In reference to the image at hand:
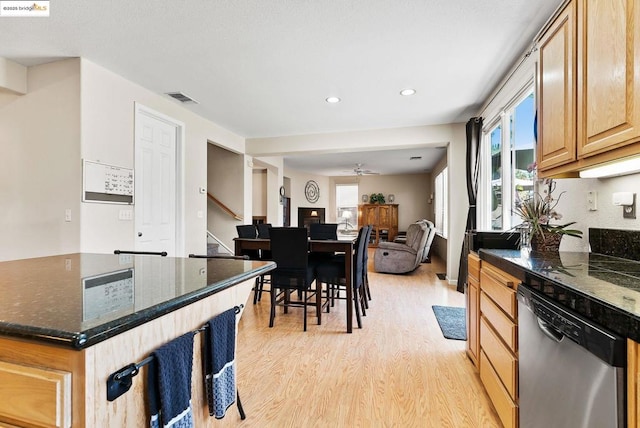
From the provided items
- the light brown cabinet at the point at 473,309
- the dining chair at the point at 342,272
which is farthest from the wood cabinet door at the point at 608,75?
the dining chair at the point at 342,272

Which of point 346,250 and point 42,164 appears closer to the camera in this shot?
point 42,164

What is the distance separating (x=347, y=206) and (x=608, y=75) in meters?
9.97

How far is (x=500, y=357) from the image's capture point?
1647 millimetres

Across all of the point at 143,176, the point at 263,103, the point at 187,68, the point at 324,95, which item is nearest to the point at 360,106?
the point at 324,95

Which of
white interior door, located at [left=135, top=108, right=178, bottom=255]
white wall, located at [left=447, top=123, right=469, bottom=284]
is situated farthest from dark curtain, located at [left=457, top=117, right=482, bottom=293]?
white interior door, located at [left=135, top=108, right=178, bottom=255]

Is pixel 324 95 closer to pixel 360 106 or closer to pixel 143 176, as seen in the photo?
pixel 360 106

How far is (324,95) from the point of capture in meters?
3.70

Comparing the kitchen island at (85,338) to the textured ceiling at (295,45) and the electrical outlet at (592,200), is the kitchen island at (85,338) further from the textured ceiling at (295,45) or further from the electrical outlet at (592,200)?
the electrical outlet at (592,200)

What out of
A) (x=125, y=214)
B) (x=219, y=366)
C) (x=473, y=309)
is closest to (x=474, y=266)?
(x=473, y=309)

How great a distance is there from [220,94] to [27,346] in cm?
347

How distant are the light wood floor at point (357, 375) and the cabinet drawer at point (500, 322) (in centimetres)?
54

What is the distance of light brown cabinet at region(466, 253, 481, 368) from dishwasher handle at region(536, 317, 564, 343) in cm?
98

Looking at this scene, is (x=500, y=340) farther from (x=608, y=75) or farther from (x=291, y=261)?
(x=291, y=261)

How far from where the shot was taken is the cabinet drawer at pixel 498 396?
1474mm
